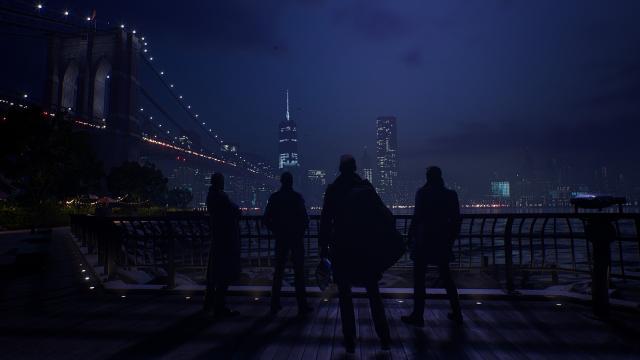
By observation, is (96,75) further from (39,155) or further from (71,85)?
(39,155)

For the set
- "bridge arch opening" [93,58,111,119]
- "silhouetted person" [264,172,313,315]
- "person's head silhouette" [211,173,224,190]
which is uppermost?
"bridge arch opening" [93,58,111,119]

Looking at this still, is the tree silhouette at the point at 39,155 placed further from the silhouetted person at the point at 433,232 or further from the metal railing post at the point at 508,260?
the metal railing post at the point at 508,260

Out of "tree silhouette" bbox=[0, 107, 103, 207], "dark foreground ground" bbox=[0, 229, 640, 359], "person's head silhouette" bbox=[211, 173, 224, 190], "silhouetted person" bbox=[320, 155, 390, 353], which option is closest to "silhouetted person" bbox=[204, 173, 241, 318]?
"person's head silhouette" bbox=[211, 173, 224, 190]

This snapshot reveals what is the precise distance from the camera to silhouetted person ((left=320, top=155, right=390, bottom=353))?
346 centimetres

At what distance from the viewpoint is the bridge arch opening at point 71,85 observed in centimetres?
6531

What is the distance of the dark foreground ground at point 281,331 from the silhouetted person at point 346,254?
31cm

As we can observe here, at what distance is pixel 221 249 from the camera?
471 centimetres

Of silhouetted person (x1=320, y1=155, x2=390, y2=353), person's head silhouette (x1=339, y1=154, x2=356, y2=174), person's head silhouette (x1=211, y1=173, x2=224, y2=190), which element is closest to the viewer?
silhouetted person (x1=320, y1=155, x2=390, y2=353)

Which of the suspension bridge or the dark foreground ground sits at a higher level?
the suspension bridge

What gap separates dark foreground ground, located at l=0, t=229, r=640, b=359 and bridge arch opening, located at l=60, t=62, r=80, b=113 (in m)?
73.6

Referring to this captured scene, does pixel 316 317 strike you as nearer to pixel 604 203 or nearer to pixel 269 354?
pixel 269 354

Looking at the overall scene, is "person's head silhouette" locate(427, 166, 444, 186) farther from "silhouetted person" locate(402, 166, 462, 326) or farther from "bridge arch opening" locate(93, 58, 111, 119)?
"bridge arch opening" locate(93, 58, 111, 119)

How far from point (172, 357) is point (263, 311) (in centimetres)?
163

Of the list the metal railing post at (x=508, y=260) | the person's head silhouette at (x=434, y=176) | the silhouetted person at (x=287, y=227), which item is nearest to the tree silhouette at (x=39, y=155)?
the silhouetted person at (x=287, y=227)
